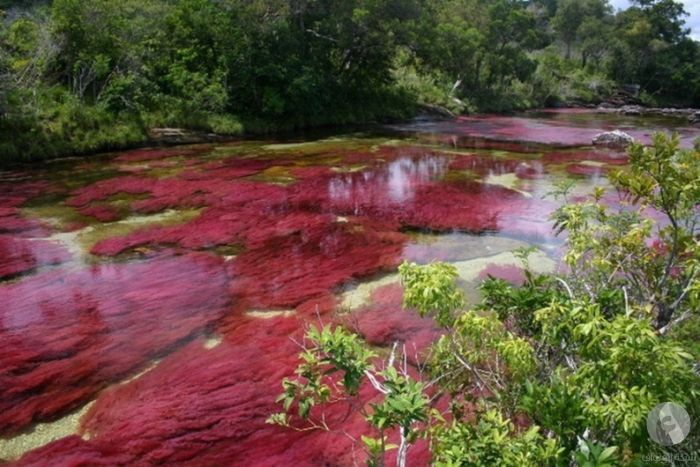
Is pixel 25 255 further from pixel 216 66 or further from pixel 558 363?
pixel 216 66

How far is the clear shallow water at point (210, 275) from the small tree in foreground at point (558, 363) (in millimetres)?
1595

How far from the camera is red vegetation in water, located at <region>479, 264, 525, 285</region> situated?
25.6 ft

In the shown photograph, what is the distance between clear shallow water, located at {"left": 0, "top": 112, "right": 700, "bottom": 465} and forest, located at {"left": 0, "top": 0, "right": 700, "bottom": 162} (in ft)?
8.81

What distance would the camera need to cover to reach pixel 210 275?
7.92 meters

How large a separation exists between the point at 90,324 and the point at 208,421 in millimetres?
2633

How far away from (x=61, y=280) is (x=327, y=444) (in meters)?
5.40

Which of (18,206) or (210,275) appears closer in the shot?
(210,275)

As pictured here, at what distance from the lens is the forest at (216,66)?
17953 millimetres

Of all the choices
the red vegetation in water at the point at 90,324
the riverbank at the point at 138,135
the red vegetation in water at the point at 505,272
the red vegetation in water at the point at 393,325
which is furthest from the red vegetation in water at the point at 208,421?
the riverbank at the point at 138,135

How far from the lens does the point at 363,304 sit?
279 inches

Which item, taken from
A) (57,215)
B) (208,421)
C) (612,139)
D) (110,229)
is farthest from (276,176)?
(612,139)

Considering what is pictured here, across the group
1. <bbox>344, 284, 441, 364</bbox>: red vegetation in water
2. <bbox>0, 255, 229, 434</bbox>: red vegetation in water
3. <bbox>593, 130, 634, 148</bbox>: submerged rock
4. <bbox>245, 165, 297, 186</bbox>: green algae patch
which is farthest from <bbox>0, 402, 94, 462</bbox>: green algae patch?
<bbox>593, 130, 634, 148</bbox>: submerged rock

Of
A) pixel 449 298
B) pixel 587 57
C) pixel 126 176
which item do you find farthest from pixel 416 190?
pixel 587 57

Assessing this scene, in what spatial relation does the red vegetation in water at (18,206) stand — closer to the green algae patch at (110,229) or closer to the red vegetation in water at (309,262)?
the green algae patch at (110,229)
